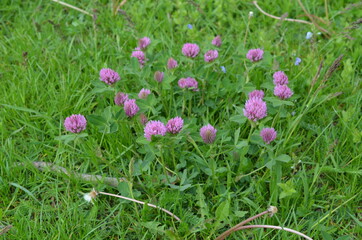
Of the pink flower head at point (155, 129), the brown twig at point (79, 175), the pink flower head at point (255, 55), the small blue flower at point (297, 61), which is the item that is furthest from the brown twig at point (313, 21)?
the brown twig at point (79, 175)

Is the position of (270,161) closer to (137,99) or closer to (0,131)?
(137,99)

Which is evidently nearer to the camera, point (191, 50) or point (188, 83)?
point (188, 83)

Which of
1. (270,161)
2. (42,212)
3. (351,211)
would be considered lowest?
(42,212)

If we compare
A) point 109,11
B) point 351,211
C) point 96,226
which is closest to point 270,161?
point 351,211

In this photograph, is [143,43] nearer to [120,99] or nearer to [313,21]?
[120,99]

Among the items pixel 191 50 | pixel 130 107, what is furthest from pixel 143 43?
pixel 130 107

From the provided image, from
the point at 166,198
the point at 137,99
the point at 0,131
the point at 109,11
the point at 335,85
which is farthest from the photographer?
the point at 109,11

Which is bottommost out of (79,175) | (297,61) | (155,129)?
(79,175)
